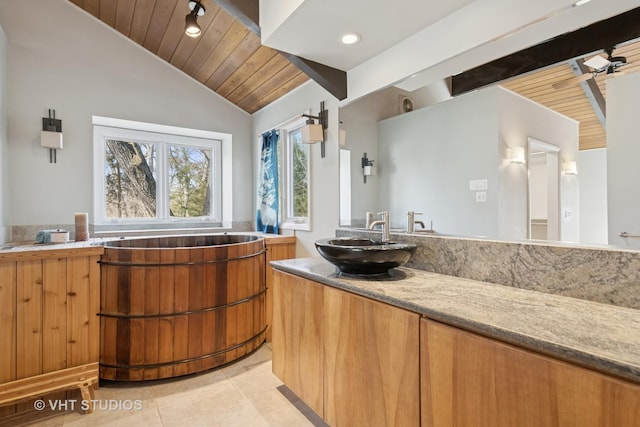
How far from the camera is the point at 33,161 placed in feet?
9.46

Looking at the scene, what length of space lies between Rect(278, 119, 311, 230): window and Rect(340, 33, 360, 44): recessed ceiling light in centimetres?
119

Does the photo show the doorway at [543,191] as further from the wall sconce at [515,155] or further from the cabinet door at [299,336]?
the cabinet door at [299,336]

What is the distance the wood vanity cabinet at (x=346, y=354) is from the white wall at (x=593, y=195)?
32.0 inches

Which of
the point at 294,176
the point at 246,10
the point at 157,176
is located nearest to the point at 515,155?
the point at 246,10

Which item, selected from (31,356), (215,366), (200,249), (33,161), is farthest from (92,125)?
(215,366)

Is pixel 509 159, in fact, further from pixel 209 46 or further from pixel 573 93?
Answer: pixel 209 46

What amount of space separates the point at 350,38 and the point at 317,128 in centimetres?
84

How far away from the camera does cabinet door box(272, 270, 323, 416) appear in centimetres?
171

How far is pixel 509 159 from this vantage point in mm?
1570

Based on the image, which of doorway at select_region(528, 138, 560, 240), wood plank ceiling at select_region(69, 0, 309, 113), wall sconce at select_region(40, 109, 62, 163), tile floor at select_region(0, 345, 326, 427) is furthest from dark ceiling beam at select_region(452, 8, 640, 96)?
wall sconce at select_region(40, 109, 62, 163)

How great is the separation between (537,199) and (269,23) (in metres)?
1.89

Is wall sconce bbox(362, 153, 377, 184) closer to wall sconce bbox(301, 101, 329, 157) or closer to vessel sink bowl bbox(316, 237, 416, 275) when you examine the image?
wall sconce bbox(301, 101, 329, 157)

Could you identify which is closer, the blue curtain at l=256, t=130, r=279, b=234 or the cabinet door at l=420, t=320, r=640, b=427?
the cabinet door at l=420, t=320, r=640, b=427

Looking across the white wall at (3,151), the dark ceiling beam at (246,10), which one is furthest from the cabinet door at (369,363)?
the white wall at (3,151)
